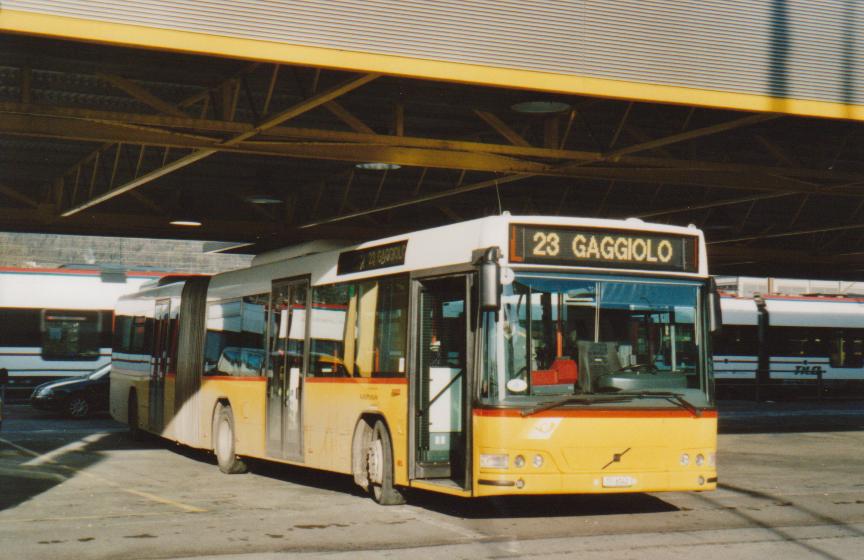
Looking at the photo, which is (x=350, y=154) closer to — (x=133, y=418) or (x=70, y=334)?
(x=133, y=418)

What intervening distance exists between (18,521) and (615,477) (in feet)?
18.4

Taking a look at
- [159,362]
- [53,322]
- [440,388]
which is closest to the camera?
[440,388]

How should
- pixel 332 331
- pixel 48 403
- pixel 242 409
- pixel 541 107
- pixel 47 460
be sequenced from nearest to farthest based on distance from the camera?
pixel 332 331
pixel 242 409
pixel 541 107
pixel 47 460
pixel 48 403

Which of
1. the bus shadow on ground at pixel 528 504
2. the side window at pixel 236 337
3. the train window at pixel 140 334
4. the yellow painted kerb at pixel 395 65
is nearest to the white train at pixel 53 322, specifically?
the train window at pixel 140 334

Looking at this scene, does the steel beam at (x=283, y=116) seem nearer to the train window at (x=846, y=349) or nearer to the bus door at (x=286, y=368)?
the bus door at (x=286, y=368)

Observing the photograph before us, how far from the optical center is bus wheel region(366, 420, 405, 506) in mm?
12234

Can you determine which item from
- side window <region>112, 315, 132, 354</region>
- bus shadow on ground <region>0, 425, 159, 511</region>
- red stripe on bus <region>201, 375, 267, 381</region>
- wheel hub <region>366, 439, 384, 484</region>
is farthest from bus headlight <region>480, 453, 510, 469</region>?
side window <region>112, 315, 132, 354</region>

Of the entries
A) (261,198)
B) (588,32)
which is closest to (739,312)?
(261,198)

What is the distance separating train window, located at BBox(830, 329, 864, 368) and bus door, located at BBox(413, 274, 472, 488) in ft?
112

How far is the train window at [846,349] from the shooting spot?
42812mm

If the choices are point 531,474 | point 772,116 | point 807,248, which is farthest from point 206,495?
point 807,248

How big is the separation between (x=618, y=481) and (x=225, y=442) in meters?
7.46

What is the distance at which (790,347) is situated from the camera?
41906 mm

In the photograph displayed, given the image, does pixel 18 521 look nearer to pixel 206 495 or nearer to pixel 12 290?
pixel 206 495
